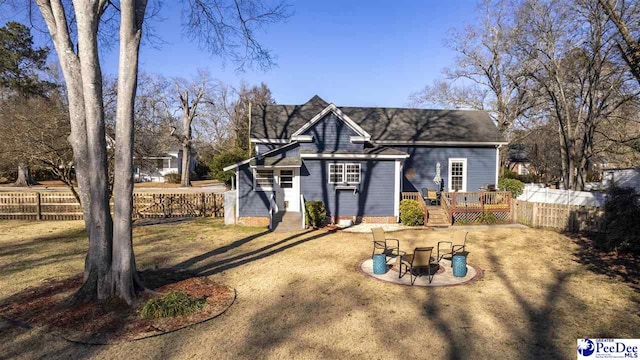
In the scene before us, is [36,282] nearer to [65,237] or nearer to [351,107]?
[65,237]

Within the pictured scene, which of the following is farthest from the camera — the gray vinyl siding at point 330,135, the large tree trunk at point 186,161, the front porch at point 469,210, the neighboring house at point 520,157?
the neighboring house at point 520,157

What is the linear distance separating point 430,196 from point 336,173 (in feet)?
17.4

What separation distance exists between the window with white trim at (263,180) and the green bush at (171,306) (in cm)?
953

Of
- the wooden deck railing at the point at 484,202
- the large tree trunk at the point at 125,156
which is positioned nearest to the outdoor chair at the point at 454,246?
the wooden deck railing at the point at 484,202

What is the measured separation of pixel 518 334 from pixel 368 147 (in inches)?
556

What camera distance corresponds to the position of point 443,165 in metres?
20.1

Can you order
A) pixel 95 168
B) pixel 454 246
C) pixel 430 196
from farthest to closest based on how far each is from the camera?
pixel 430 196 → pixel 454 246 → pixel 95 168

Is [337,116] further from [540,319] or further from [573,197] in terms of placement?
[540,319]

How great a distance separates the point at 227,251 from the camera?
1202cm

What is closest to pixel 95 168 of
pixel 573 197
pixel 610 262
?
pixel 610 262

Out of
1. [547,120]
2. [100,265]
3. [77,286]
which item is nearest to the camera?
[100,265]

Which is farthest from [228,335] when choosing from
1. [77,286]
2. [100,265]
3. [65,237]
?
[65,237]

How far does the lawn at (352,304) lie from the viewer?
5516 millimetres

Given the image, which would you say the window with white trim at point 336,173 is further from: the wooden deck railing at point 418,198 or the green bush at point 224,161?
the green bush at point 224,161
